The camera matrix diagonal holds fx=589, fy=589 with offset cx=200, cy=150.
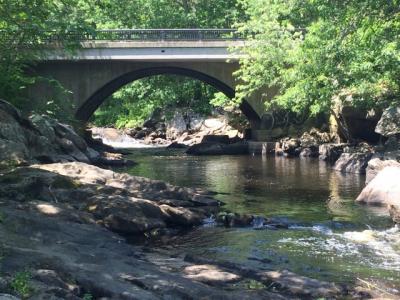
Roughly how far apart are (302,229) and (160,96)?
3993cm

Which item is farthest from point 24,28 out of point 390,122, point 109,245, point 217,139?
point 217,139

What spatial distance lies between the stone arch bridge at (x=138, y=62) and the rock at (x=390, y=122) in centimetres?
1120

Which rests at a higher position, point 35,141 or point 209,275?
point 35,141

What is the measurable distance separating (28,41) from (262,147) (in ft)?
60.2

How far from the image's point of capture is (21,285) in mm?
6418

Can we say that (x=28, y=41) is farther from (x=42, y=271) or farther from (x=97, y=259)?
(x=42, y=271)

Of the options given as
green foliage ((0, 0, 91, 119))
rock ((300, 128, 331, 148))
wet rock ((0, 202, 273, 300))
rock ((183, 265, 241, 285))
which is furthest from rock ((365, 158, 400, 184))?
rock ((183, 265, 241, 285))

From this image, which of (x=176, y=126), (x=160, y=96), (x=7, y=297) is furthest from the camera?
(x=160, y=96)

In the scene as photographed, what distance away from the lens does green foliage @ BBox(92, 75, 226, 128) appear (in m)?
52.7

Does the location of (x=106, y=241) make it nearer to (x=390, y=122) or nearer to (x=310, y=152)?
(x=390, y=122)

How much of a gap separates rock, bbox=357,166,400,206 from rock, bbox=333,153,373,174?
7521 mm

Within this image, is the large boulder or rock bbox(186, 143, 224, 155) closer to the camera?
the large boulder

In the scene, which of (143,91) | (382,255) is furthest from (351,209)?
(143,91)

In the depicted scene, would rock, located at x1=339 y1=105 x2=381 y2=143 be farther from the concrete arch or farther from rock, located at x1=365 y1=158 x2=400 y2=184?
the concrete arch
